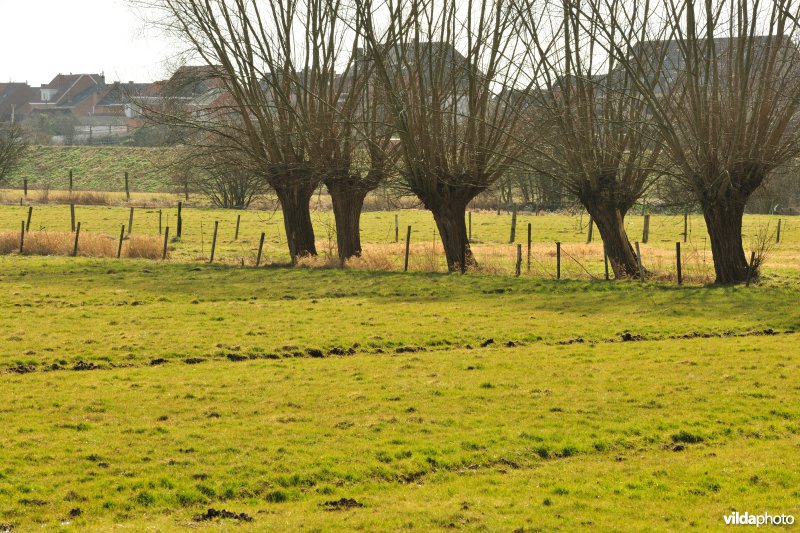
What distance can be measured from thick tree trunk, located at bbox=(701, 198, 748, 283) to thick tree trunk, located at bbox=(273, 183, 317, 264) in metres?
14.1

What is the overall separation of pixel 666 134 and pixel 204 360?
14.8 meters

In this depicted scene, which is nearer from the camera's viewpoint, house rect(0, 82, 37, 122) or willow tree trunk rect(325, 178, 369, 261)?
willow tree trunk rect(325, 178, 369, 261)

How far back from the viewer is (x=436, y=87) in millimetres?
31000

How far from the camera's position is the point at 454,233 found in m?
32.8

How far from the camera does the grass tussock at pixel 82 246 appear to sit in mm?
37375

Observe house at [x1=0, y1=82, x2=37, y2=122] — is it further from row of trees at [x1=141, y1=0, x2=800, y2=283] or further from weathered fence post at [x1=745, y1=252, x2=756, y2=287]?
weathered fence post at [x1=745, y1=252, x2=756, y2=287]

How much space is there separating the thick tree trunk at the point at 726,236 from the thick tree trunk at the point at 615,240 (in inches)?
119

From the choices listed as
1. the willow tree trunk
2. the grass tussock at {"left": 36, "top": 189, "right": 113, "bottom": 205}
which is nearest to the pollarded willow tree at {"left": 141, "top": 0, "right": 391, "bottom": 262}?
the willow tree trunk

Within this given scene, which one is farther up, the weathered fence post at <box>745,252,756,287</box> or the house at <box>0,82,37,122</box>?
the house at <box>0,82,37,122</box>

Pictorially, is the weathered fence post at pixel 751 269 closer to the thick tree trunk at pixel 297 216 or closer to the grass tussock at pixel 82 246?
the thick tree trunk at pixel 297 216

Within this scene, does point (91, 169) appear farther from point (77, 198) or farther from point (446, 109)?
point (446, 109)

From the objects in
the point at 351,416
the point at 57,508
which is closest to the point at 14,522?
the point at 57,508

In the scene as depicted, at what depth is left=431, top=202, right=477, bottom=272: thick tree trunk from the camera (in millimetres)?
32531

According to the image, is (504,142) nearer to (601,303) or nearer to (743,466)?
(601,303)
